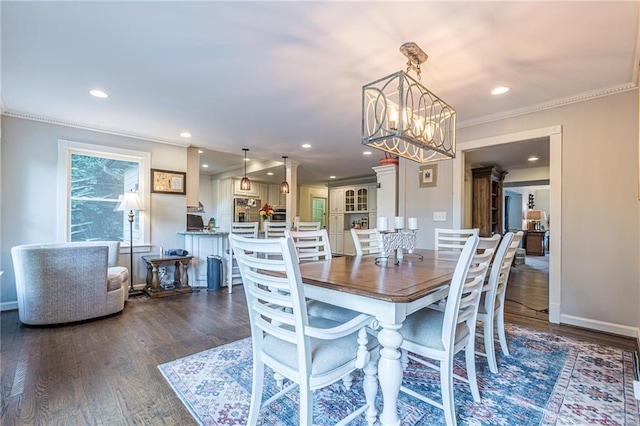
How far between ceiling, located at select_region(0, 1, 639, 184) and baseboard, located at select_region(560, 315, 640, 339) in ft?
7.26

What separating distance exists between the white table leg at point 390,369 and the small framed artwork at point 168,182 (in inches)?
170

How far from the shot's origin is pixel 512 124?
11.4 feet

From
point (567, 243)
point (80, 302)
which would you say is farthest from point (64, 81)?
point (567, 243)

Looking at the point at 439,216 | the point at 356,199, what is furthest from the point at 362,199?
the point at 439,216

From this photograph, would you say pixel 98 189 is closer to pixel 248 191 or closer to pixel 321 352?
pixel 248 191

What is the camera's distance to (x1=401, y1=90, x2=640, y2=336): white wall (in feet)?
9.10

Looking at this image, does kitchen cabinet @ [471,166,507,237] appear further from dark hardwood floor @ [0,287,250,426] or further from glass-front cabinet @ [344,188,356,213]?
dark hardwood floor @ [0,287,250,426]

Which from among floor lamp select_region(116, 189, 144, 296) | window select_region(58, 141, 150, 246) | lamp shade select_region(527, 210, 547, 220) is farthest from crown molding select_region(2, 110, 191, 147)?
lamp shade select_region(527, 210, 547, 220)

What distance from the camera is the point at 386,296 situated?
47.6 inches

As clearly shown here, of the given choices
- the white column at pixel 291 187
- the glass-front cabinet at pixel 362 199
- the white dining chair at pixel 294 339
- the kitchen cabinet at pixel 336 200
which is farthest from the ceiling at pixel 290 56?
the kitchen cabinet at pixel 336 200

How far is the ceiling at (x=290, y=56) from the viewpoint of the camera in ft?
5.83

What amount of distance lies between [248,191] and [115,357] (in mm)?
6243

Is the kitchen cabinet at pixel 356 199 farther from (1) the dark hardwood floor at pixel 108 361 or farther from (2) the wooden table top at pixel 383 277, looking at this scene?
(2) the wooden table top at pixel 383 277

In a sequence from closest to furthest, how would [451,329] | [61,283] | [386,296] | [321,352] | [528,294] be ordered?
[386,296], [321,352], [451,329], [61,283], [528,294]
